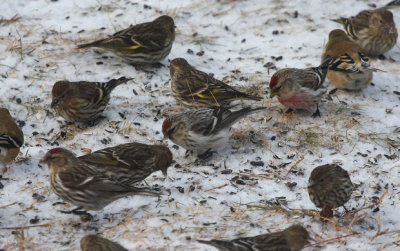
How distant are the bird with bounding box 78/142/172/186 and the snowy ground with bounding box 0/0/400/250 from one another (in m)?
0.24

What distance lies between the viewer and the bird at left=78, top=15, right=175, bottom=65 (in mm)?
7730

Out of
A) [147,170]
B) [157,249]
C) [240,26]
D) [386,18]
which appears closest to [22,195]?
[147,170]

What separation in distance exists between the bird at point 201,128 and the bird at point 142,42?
1.59 m

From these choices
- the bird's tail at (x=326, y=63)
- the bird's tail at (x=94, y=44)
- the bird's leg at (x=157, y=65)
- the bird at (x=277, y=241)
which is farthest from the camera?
the bird's leg at (x=157, y=65)

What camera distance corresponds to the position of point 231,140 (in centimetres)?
678

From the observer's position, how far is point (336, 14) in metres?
9.20

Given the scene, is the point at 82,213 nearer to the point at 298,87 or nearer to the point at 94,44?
the point at 94,44

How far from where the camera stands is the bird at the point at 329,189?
516cm

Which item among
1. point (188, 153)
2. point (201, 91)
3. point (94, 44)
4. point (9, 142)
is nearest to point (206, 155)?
point (188, 153)

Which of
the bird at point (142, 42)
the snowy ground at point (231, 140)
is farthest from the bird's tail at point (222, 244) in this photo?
the bird at point (142, 42)

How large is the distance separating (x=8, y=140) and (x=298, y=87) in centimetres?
350

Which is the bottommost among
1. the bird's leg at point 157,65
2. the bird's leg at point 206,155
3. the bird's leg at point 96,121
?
the bird's leg at point 96,121

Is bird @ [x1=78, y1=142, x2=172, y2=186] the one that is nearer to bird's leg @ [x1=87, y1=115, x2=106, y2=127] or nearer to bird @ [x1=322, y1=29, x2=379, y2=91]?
bird's leg @ [x1=87, y1=115, x2=106, y2=127]

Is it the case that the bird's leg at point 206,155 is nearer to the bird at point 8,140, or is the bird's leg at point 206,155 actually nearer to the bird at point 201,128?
the bird at point 201,128
